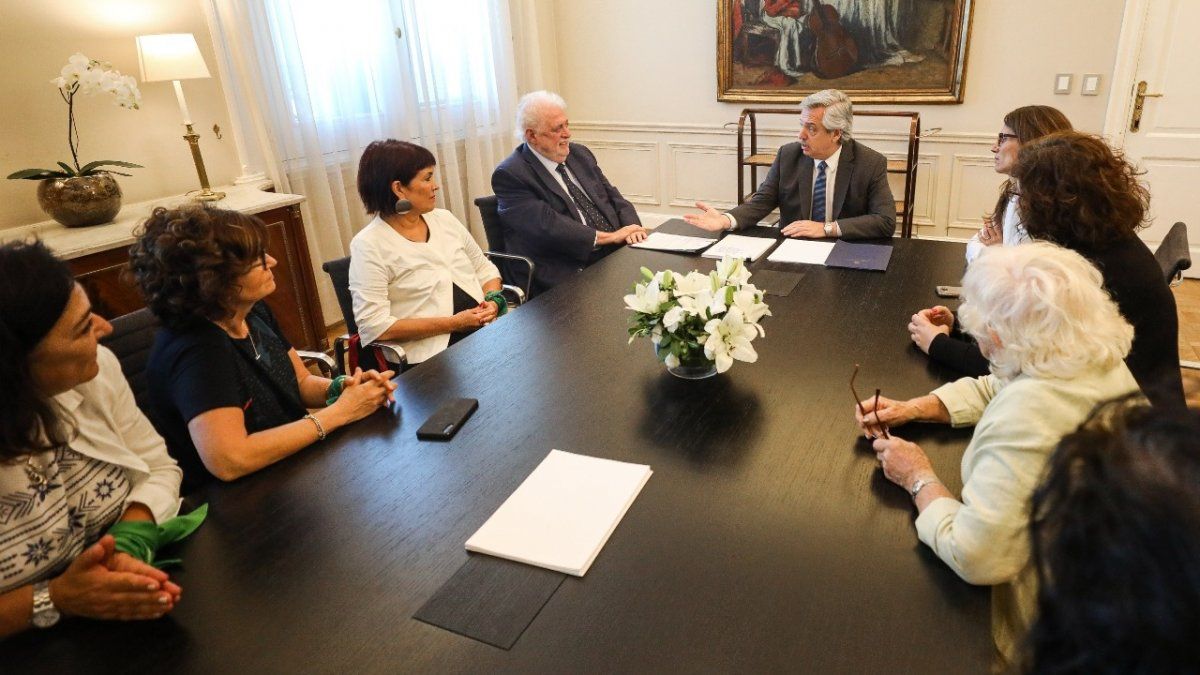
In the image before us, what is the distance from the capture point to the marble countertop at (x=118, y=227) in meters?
2.66

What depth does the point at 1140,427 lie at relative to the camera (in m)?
0.52

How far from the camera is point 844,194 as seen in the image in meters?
3.10

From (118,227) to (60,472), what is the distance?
2.13 m

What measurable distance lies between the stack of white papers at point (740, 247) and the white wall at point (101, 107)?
101 inches

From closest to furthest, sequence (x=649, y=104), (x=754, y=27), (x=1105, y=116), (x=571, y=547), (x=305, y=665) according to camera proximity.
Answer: (x=305, y=665) → (x=571, y=547) → (x=1105, y=116) → (x=754, y=27) → (x=649, y=104)

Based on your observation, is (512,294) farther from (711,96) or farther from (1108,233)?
(711,96)

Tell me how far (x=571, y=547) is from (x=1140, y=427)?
818 millimetres

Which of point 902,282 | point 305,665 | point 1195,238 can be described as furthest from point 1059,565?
point 1195,238

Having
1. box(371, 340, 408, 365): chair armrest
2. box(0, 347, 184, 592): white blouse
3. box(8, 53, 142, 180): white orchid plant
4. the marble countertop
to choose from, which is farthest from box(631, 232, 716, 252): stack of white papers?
box(8, 53, 142, 180): white orchid plant

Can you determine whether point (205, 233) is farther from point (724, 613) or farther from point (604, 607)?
point (724, 613)

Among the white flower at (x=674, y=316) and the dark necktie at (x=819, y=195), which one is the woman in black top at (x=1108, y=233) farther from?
the dark necktie at (x=819, y=195)

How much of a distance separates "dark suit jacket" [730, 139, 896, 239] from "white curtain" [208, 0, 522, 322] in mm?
2265

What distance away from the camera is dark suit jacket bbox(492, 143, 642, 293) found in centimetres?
319

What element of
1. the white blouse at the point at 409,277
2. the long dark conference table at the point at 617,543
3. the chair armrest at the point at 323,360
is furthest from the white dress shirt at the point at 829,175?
the chair armrest at the point at 323,360
